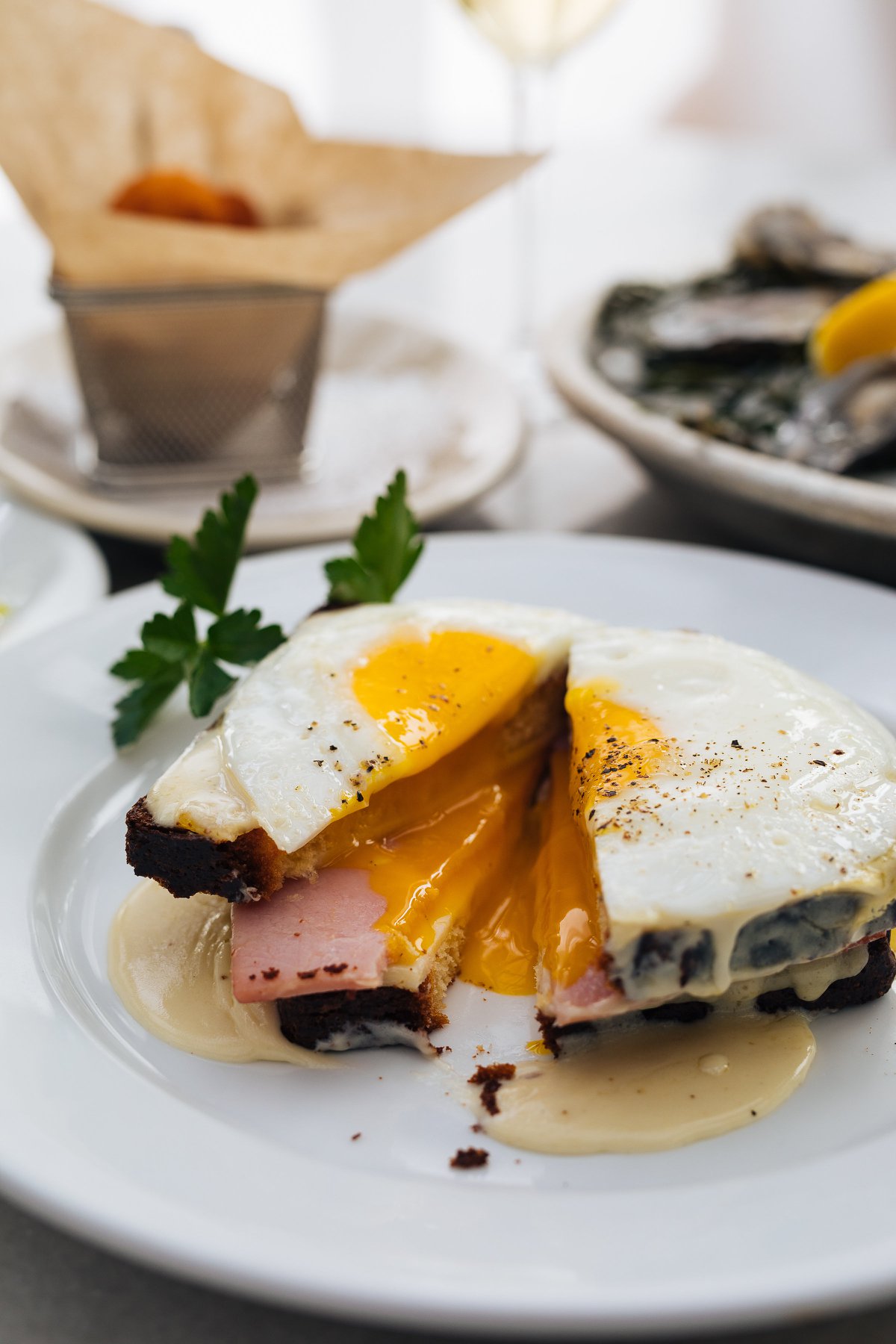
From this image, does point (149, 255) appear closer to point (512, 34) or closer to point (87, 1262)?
point (512, 34)

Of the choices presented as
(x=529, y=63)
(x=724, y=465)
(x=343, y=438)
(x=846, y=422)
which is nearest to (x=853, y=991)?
(x=724, y=465)

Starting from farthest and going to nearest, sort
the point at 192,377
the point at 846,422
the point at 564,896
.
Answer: the point at 192,377 < the point at 846,422 < the point at 564,896

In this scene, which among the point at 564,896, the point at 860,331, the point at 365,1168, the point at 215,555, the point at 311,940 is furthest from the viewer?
the point at 860,331

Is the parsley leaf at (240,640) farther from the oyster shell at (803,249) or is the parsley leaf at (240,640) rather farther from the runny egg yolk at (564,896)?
the oyster shell at (803,249)

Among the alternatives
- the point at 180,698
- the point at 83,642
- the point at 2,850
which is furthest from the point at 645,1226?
the point at 83,642

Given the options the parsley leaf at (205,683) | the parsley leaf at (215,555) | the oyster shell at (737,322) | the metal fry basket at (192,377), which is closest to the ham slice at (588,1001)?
the parsley leaf at (205,683)

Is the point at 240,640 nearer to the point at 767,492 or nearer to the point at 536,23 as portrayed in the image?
the point at 767,492

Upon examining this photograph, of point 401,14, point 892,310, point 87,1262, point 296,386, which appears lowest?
point 87,1262

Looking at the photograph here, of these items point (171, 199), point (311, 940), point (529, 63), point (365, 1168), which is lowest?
point (365, 1168)
